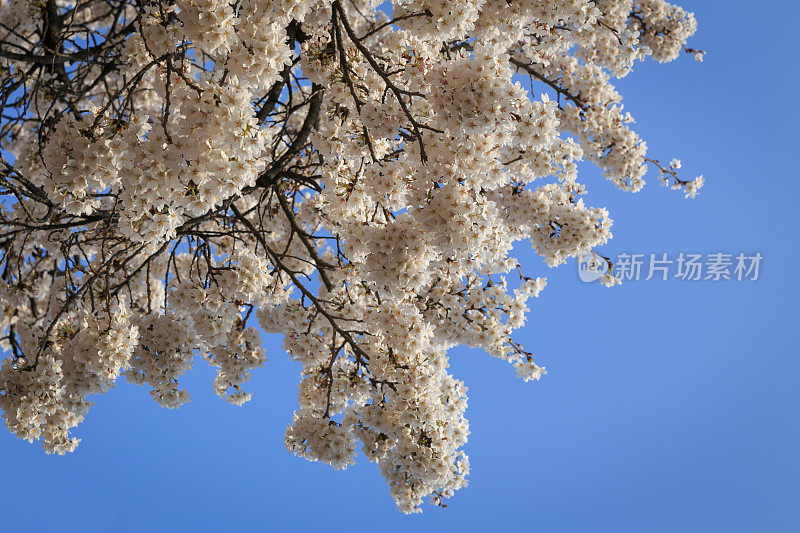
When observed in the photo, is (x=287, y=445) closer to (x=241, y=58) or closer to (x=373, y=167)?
(x=373, y=167)

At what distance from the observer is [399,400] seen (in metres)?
3.55

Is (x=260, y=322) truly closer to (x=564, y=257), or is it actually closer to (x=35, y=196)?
(x=35, y=196)

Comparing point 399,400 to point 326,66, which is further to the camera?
point 399,400

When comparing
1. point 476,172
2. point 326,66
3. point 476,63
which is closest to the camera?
point 476,63

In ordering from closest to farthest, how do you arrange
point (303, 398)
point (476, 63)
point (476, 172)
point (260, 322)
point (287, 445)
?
point (476, 63) → point (476, 172) → point (287, 445) → point (303, 398) → point (260, 322)

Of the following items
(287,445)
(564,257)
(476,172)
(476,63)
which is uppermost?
(564,257)

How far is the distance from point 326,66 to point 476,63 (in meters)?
0.91

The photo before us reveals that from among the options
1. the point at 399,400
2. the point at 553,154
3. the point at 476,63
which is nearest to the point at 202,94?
the point at 476,63

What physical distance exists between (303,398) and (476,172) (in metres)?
2.00

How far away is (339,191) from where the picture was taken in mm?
3184

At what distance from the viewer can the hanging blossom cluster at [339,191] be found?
102 inches

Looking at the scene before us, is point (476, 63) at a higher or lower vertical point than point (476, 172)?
higher

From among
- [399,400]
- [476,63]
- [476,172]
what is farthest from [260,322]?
[476,63]

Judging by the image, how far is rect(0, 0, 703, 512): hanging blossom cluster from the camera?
2.58 m
